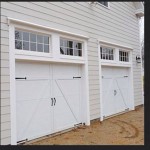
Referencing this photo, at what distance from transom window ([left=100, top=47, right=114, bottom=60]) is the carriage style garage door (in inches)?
73.5

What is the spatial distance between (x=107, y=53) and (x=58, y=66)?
336 cm

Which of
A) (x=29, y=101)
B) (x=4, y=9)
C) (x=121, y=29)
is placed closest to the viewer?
(x=4, y=9)

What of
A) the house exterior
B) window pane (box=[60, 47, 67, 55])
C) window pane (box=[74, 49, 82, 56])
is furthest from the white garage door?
window pane (box=[60, 47, 67, 55])

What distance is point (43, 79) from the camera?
22.8ft

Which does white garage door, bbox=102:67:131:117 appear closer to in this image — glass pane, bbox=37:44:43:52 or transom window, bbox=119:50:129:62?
transom window, bbox=119:50:129:62

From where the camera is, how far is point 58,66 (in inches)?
296

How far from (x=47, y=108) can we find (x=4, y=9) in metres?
2.91

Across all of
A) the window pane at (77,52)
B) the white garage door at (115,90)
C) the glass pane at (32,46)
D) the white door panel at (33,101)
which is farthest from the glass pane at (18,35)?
the white garage door at (115,90)

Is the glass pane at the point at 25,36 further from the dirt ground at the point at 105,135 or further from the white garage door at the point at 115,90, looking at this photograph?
the white garage door at the point at 115,90

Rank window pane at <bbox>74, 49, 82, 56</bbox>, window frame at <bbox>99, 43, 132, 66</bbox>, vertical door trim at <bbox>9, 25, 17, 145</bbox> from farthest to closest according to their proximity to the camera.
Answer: window frame at <bbox>99, 43, 132, 66</bbox>
window pane at <bbox>74, 49, 82, 56</bbox>
vertical door trim at <bbox>9, 25, 17, 145</bbox>

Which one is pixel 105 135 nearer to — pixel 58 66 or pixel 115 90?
pixel 58 66

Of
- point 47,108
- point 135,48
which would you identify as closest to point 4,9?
point 47,108

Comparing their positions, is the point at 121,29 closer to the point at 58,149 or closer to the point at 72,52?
the point at 72,52

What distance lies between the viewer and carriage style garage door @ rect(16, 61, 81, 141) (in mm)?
6270
